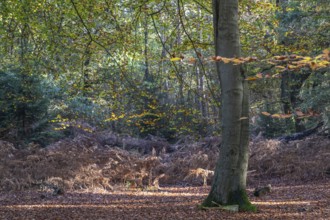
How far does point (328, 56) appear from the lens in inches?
112

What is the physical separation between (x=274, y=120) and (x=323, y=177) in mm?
7158

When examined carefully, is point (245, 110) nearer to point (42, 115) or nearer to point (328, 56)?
point (328, 56)

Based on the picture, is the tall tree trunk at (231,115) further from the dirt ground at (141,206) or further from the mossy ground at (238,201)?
the dirt ground at (141,206)

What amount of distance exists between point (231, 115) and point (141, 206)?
2.55m

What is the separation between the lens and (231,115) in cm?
629

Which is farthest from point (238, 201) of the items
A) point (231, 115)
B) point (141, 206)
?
point (141, 206)

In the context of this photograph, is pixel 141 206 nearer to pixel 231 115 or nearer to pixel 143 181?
pixel 231 115

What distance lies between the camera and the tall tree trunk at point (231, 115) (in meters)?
6.27

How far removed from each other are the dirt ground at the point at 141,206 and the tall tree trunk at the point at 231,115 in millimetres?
375

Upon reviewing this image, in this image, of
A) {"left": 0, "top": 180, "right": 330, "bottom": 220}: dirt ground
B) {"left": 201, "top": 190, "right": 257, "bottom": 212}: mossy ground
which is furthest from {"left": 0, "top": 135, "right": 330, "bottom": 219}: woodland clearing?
{"left": 201, "top": 190, "right": 257, "bottom": 212}: mossy ground

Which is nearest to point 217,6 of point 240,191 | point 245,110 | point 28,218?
point 245,110

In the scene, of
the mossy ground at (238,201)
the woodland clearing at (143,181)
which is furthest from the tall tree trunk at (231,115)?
the woodland clearing at (143,181)

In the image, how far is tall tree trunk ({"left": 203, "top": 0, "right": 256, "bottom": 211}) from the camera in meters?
6.27

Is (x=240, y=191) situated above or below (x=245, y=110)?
below
